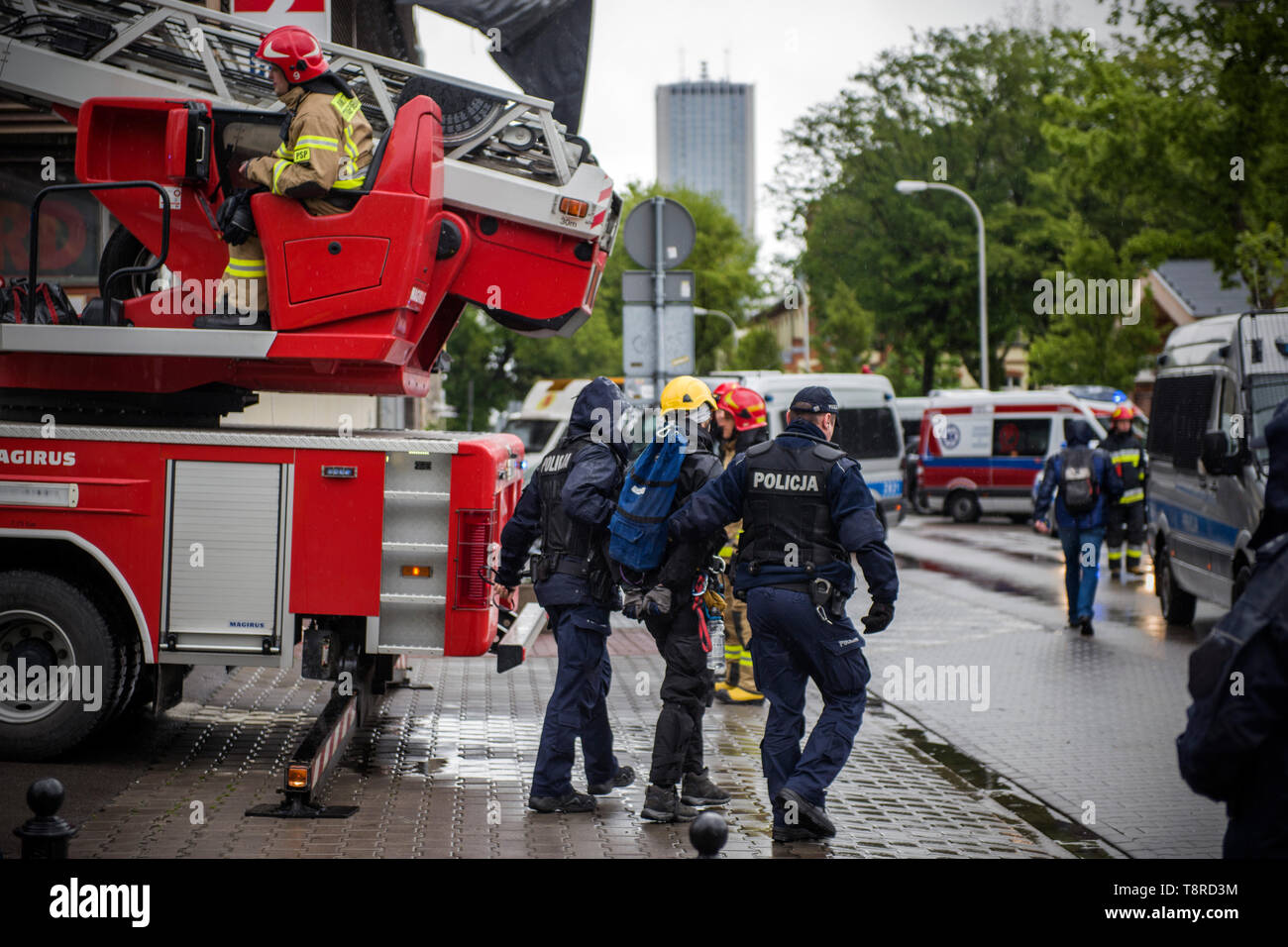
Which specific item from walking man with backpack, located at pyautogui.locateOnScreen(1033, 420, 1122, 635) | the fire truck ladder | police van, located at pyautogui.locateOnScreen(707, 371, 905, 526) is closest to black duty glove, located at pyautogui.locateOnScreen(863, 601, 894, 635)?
the fire truck ladder

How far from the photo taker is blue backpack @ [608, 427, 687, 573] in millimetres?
6590

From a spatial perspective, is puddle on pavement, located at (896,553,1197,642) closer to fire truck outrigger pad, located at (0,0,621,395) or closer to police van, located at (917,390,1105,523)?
police van, located at (917,390,1105,523)

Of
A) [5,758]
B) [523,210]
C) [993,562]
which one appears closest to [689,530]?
[523,210]

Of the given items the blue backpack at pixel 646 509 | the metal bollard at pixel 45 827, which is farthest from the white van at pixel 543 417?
the metal bollard at pixel 45 827

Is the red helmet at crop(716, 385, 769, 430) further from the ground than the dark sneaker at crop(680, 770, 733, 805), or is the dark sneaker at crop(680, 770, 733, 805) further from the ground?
the red helmet at crop(716, 385, 769, 430)

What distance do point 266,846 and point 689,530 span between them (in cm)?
221

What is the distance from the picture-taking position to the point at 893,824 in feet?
21.8

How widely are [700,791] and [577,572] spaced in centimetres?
122

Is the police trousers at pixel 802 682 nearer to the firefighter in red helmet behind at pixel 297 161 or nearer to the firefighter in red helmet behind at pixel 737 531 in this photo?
the firefighter in red helmet behind at pixel 737 531

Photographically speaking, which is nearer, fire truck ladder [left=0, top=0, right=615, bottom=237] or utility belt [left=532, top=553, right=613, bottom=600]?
utility belt [left=532, top=553, right=613, bottom=600]

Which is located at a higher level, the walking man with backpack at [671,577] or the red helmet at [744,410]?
the red helmet at [744,410]

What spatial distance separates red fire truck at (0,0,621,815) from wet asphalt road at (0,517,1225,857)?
1.65ft

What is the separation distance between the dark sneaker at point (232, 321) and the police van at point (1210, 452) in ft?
22.4

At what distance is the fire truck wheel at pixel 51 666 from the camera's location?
7.10 m
